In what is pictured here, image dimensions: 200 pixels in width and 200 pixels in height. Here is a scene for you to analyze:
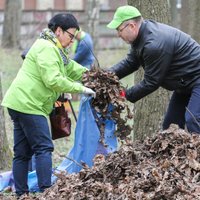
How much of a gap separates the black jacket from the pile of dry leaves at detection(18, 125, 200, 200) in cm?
83

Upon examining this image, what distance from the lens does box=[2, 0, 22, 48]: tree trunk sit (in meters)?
28.3

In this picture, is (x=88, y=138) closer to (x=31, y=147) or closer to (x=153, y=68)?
(x=31, y=147)

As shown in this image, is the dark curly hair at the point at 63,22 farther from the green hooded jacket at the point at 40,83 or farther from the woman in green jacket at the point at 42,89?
the green hooded jacket at the point at 40,83

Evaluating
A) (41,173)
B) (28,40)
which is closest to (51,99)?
(41,173)

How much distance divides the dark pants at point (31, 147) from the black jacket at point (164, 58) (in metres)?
0.94

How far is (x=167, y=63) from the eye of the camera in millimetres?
6383

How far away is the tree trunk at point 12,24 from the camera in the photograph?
28306mm

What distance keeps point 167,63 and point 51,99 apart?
1189 millimetres

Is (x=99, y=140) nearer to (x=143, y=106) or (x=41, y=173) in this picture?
(x=41, y=173)

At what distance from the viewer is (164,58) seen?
636 cm

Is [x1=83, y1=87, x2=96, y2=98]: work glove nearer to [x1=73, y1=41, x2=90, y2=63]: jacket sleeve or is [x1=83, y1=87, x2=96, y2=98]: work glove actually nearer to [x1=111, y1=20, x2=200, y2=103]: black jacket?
[x1=111, y1=20, x2=200, y2=103]: black jacket

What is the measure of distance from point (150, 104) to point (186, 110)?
1.31 meters

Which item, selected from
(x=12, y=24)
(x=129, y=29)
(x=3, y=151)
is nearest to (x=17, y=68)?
(x=12, y=24)

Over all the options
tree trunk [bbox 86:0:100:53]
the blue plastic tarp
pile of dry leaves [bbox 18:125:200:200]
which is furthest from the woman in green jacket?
tree trunk [bbox 86:0:100:53]
